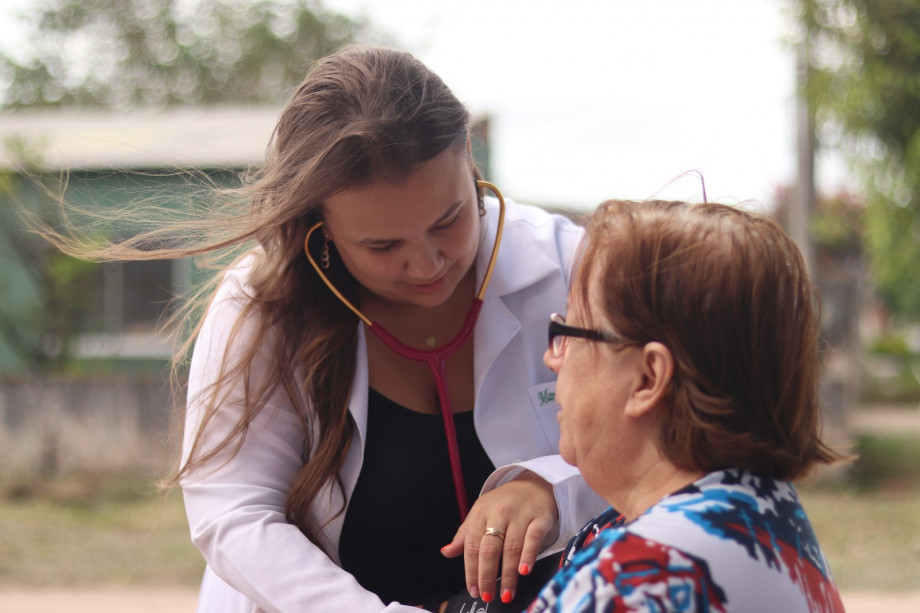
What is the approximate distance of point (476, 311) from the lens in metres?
2.10

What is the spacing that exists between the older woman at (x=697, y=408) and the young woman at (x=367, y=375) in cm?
51

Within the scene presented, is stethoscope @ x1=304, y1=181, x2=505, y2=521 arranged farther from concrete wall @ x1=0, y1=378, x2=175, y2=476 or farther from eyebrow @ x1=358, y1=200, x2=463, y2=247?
concrete wall @ x1=0, y1=378, x2=175, y2=476

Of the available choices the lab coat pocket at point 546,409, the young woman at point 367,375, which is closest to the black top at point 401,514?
the young woman at point 367,375

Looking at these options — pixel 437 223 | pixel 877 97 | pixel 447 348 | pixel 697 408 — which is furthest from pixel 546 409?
pixel 877 97

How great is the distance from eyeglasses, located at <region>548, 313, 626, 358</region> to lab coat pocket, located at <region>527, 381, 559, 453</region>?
25.6 inches

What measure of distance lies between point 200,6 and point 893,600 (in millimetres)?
23407

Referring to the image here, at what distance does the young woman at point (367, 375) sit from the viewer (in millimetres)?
1818

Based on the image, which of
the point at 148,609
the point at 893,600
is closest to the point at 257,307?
the point at 148,609

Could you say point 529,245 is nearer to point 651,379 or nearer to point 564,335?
point 564,335

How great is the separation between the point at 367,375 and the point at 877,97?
536cm

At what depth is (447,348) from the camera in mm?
2070

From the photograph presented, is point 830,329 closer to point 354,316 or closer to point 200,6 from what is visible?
point 354,316

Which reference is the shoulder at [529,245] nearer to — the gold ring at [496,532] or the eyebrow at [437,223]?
the eyebrow at [437,223]

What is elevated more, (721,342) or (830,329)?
(721,342)
